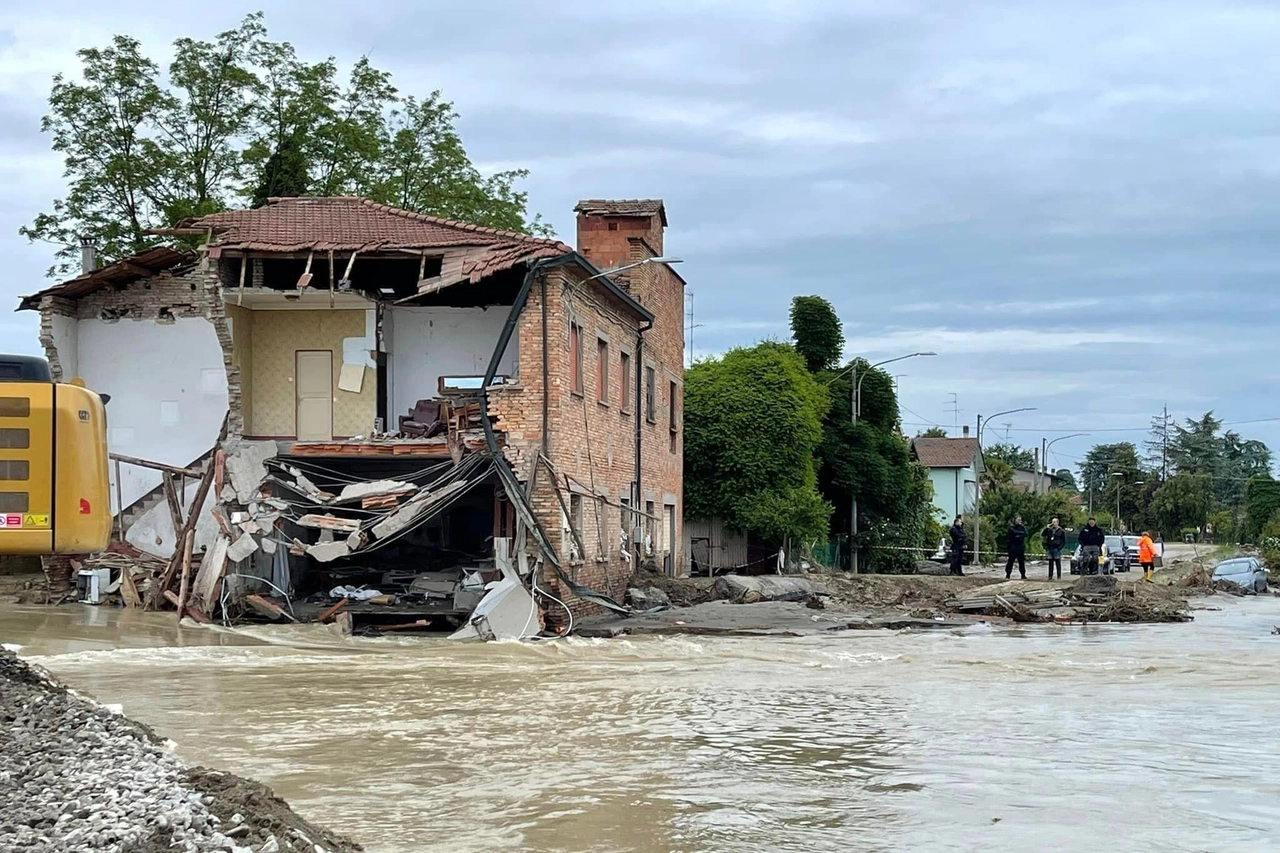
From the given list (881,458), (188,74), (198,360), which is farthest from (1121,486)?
(198,360)

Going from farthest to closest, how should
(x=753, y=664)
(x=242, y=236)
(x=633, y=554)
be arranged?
(x=633, y=554) < (x=242, y=236) < (x=753, y=664)

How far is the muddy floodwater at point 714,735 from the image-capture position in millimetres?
9844

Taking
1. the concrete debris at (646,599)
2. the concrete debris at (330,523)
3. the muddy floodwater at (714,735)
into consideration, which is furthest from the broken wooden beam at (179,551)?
the concrete debris at (646,599)

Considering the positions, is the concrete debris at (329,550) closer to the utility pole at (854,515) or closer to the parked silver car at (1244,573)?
the utility pole at (854,515)

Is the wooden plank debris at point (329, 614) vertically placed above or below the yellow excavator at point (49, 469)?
below

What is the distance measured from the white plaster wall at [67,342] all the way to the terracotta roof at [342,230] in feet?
11.3

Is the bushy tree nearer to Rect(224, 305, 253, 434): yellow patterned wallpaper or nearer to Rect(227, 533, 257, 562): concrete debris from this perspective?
Rect(224, 305, 253, 434): yellow patterned wallpaper

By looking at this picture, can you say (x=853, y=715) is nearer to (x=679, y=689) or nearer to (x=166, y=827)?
(x=679, y=689)

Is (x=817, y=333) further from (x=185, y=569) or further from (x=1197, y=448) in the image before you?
(x=1197, y=448)

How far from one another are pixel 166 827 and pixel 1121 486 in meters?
111

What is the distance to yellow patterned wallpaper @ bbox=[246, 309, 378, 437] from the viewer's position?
86.2 feet

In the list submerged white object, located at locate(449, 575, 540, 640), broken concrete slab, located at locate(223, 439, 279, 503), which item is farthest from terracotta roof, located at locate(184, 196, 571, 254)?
submerged white object, located at locate(449, 575, 540, 640)

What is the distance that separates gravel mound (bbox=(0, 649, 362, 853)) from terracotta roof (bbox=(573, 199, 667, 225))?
958 inches

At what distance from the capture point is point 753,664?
19938mm
